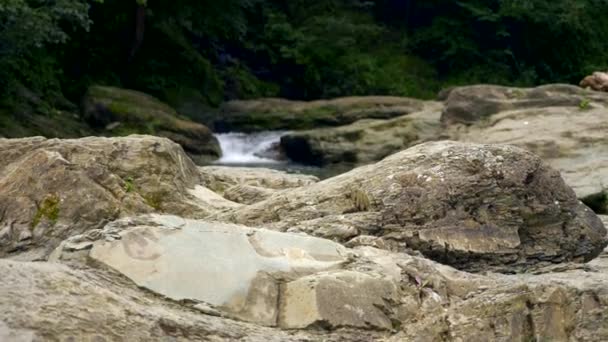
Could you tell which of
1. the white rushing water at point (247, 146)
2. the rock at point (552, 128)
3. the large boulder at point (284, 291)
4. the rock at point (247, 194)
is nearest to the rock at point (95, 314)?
the large boulder at point (284, 291)

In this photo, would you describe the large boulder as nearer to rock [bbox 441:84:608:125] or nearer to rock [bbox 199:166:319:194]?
rock [bbox 199:166:319:194]

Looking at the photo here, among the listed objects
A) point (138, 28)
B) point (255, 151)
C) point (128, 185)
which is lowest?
point (255, 151)

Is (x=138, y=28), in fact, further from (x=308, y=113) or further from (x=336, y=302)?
(x=336, y=302)

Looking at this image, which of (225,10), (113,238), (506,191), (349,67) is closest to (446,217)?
(506,191)

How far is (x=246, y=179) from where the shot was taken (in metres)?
7.59

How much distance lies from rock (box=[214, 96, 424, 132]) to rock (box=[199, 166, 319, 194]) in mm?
13107

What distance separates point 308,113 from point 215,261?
1771 centimetres

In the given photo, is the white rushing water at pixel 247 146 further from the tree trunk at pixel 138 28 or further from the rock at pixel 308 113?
the tree trunk at pixel 138 28

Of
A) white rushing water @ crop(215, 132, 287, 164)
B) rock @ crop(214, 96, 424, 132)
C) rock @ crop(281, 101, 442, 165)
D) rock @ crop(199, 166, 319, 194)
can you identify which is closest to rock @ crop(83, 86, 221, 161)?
white rushing water @ crop(215, 132, 287, 164)

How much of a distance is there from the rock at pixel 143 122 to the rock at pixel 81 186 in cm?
1146

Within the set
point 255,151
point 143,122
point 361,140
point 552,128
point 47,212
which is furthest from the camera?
point 255,151

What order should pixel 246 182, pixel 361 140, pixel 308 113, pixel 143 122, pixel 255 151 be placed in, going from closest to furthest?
pixel 246 182 < pixel 143 122 < pixel 361 140 < pixel 255 151 < pixel 308 113

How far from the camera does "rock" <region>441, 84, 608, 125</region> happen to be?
57.2 feet

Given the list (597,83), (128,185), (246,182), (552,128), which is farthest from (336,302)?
(597,83)
